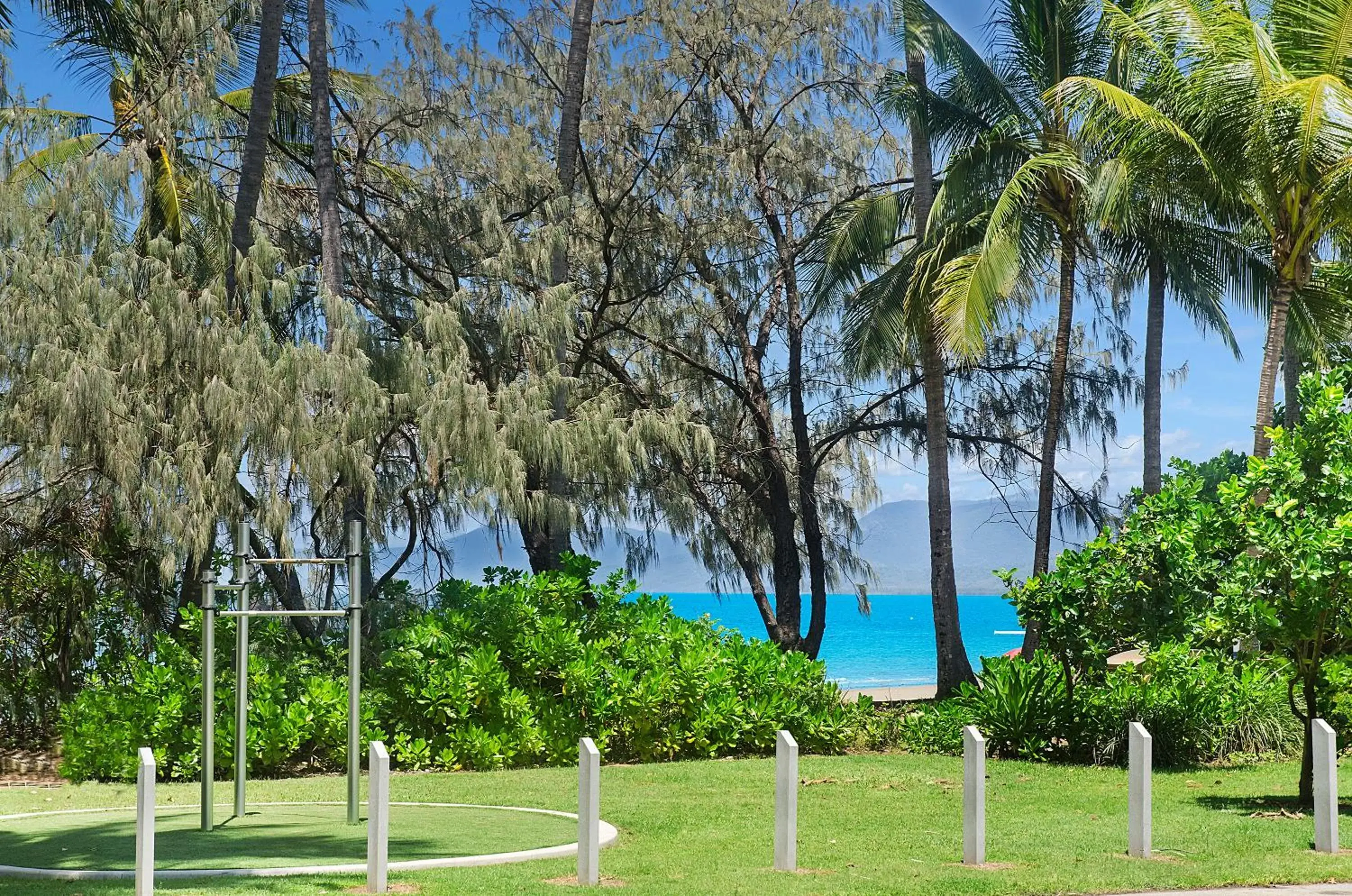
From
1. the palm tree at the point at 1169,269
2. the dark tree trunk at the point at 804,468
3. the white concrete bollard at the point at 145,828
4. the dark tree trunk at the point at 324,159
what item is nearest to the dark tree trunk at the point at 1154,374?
the palm tree at the point at 1169,269

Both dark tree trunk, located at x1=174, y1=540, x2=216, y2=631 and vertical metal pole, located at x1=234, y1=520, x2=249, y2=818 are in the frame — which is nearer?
vertical metal pole, located at x1=234, y1=520, x2=249, y2=818

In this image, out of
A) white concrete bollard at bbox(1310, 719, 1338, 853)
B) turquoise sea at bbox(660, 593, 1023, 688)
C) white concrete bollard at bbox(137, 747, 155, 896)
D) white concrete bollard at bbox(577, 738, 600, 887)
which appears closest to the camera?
white concrete bollard at bbox(137, 747, 155, 896)

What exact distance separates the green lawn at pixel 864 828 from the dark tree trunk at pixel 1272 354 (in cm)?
390

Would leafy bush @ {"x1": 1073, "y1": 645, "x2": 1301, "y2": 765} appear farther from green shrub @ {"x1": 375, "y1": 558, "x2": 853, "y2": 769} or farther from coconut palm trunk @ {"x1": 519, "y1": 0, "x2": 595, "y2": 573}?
coconut palm trunk @ {"x1": 519, "y1": 0, "x2": 595, "y2": 573}

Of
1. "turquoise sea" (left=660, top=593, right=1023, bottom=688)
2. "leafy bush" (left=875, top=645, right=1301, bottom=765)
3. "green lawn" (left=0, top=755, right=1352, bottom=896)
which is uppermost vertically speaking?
"leafy bush" (left=875, top=645, right=1301, bottom=765)

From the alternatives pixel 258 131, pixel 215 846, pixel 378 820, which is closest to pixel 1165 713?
pixel 215 846

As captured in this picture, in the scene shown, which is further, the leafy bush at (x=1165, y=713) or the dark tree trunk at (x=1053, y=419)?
the dark tree trunk at (x=1053, y=419)

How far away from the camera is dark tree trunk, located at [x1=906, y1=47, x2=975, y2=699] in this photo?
18.9 m

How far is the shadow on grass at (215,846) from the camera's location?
834cm

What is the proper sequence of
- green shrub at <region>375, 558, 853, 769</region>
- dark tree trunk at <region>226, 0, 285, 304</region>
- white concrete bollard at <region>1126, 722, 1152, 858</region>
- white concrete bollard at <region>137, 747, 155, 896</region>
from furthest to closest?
dark tree trunk at <region>226, 0, 285, 304</region> < green shrub at <region>375, 558, 853, 769</region> < white concrete bollard at <region>1126, 722, 1152, 858</region> < white concrete bollard at <region>137, 747, 155, 896</region>

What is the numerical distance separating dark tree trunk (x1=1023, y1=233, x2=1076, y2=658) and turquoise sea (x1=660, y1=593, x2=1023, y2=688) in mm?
5012

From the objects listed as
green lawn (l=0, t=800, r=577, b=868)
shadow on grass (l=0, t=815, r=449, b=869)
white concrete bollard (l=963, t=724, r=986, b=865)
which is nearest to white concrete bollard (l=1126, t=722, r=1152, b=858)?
white concrete bollard (l=963, t=724, r=986, b=865)

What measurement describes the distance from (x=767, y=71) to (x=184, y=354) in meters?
10.3

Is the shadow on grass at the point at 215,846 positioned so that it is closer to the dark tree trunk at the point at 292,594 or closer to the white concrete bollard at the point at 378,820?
the white concrete bollard at the point at 378,820
